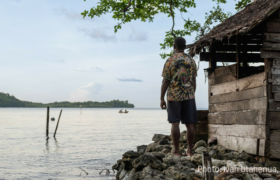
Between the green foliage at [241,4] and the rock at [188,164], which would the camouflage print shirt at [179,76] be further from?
the green foliage at [241,4]

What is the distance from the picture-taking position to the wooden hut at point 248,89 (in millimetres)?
7863

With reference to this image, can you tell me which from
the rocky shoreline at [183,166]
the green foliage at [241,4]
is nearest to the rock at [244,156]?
the rocky shoreline at [183,166]

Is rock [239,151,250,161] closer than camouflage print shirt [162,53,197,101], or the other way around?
camouflage print shirt [162,53,197,101]

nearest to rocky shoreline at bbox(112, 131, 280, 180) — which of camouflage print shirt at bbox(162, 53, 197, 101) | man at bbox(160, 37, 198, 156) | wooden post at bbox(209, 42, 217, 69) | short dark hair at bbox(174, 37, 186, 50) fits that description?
man at bbox(160, 37, 198, 156)

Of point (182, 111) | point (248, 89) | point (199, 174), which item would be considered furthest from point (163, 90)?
point (248, 89)

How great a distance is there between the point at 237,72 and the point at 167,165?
368 cm

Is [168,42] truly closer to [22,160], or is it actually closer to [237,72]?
[237,72]

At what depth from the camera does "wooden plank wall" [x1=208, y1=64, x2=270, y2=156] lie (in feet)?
26.6

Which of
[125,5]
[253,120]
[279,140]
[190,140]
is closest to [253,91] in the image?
[253,120]

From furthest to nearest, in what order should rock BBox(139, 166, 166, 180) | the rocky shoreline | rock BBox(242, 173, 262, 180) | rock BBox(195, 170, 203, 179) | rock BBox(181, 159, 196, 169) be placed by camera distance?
1. rock BBox(181, 159, 196, 169)
2. rock BBox(139, 166, 166, 180)
3. rock BBox(195, 170, 203, 179)
4. the rocky shoreline
5. rock BBox(242, 173, 262, 180)

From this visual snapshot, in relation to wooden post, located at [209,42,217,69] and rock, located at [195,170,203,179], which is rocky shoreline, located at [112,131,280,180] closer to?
rock, located at [195,170,203,179]

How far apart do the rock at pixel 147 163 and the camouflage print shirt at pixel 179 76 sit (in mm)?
1376

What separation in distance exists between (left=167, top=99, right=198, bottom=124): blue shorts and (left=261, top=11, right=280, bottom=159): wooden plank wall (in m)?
2.23

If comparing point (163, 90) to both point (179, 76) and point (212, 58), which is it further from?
point (212, 58)
